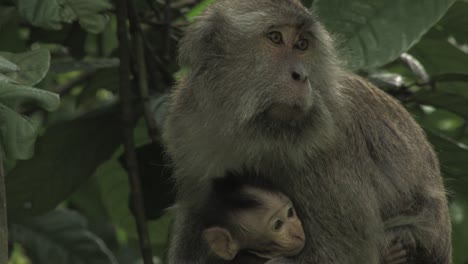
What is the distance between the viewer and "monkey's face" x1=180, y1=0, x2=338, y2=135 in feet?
16.6

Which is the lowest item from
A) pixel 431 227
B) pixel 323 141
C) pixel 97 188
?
pixel 97 188

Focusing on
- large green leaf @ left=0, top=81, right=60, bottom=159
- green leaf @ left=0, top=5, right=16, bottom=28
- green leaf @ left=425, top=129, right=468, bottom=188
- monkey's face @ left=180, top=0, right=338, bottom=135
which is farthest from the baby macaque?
green leaf @ left=0, top=5, right=16, bottom=28

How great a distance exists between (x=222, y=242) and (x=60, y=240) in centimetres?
205

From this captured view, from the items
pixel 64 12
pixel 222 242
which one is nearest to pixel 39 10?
pixel 64 12

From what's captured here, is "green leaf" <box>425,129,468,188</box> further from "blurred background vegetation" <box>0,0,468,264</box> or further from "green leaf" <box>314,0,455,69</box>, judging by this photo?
"green leaf" <box>314,0,455,69</box>

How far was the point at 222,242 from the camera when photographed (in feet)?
17.9

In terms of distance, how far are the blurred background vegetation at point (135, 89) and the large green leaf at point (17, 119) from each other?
0.37m

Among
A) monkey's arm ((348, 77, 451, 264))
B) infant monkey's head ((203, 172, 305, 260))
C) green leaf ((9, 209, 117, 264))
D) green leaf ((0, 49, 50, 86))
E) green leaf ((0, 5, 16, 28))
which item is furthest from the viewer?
green leaf ((9, 209, 117, 264))

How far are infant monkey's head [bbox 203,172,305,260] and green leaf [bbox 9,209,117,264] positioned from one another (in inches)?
68.0

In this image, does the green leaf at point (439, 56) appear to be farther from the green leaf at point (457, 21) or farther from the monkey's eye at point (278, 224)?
the monkey's eye at point (278, 224)

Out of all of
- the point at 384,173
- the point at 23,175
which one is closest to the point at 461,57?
the point at 384,173

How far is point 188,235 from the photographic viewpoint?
19.3 feet

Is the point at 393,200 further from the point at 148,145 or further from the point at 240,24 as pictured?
the point at 148,145

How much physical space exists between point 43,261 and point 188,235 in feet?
5.15
